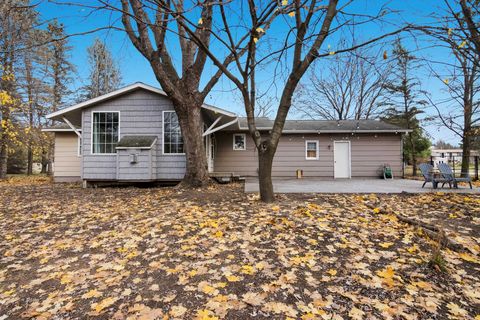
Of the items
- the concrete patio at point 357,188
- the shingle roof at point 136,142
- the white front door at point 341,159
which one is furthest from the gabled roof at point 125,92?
the white front door at point 341,159

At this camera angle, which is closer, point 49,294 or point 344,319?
point 344,319

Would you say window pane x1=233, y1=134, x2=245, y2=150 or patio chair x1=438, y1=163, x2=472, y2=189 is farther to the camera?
window pane x1=233, y1=134, x2=245, y2=150

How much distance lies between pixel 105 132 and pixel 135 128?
1183mm

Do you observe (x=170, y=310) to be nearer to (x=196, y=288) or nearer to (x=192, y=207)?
(x=196, y=288)

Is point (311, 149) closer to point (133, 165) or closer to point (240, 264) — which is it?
point (133, 165)

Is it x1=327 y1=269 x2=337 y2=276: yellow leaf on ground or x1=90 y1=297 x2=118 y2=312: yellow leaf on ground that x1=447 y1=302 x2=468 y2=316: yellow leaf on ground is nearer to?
x1=327 y1=269 x2=337 y2=276: yellow leaf on ground

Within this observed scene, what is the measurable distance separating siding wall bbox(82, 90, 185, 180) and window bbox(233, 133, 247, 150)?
4060mm

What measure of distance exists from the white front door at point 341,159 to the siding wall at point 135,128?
7.75 m

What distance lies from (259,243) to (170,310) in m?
1.66

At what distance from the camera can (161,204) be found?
6.16 metres

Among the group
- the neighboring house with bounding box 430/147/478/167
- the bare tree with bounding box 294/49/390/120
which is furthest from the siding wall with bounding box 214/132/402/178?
the bare tree with bounding box 294/49/390/120

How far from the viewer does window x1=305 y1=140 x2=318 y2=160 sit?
13.0m

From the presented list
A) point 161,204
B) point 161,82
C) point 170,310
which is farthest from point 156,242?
point 161,82

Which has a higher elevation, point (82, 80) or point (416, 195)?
point (82, 80)
